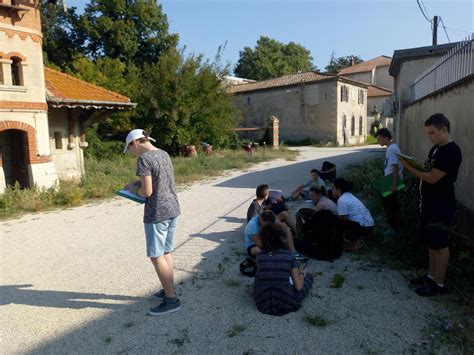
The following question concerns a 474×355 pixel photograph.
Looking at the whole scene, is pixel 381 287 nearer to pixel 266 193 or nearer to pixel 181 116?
pixel 266 193

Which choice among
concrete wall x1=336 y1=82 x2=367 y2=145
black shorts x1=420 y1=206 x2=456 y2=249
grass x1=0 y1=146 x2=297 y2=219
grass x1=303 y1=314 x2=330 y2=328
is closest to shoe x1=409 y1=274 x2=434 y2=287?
black shorts x1=420 y1=206 x2=456 y2=249

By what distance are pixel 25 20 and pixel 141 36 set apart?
24.9 metres

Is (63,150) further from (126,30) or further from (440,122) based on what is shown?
(126,30)

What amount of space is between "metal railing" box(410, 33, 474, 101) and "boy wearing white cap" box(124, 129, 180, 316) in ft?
13.8

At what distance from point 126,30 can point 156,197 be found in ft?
106

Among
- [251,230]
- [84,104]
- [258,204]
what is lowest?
[251,230]

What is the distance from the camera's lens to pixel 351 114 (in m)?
35.0

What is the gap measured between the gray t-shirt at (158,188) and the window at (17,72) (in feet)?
28.1

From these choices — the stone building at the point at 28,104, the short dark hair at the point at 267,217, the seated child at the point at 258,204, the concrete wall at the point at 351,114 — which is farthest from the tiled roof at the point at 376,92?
the short dark hair at the point at 267,217

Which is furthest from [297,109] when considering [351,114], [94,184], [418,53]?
[94,184]

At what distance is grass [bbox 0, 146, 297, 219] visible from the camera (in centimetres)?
926

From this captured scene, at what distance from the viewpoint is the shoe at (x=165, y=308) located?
12.3 ft

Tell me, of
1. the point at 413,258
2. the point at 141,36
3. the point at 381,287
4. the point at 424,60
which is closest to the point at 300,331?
the point at 381,287

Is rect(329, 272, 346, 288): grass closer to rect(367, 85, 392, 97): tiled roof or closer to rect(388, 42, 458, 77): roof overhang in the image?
rect(388, 42, 458, 77): roof overhang
